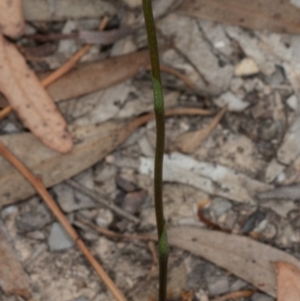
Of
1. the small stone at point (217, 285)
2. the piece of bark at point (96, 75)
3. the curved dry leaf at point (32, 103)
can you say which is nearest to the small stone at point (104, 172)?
the curved dry leaf at point (32, 103)

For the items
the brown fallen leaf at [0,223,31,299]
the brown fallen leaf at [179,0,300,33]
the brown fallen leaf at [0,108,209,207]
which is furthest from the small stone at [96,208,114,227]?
the brown fallen leaf at [179,0,300,33]

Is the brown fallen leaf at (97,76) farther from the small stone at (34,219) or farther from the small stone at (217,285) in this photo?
the small stone at (217,285)

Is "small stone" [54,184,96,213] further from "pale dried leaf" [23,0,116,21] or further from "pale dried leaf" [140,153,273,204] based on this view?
"pale dried leaf" [23,0,116,21]

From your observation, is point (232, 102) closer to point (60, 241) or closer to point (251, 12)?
point (251, 12)

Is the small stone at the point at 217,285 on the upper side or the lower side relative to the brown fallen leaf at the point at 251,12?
lower

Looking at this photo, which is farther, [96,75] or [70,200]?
[96,75]

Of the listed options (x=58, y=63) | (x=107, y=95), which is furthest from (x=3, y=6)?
(x=107, y=95)

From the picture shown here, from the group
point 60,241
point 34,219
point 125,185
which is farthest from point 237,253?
point 34,219
